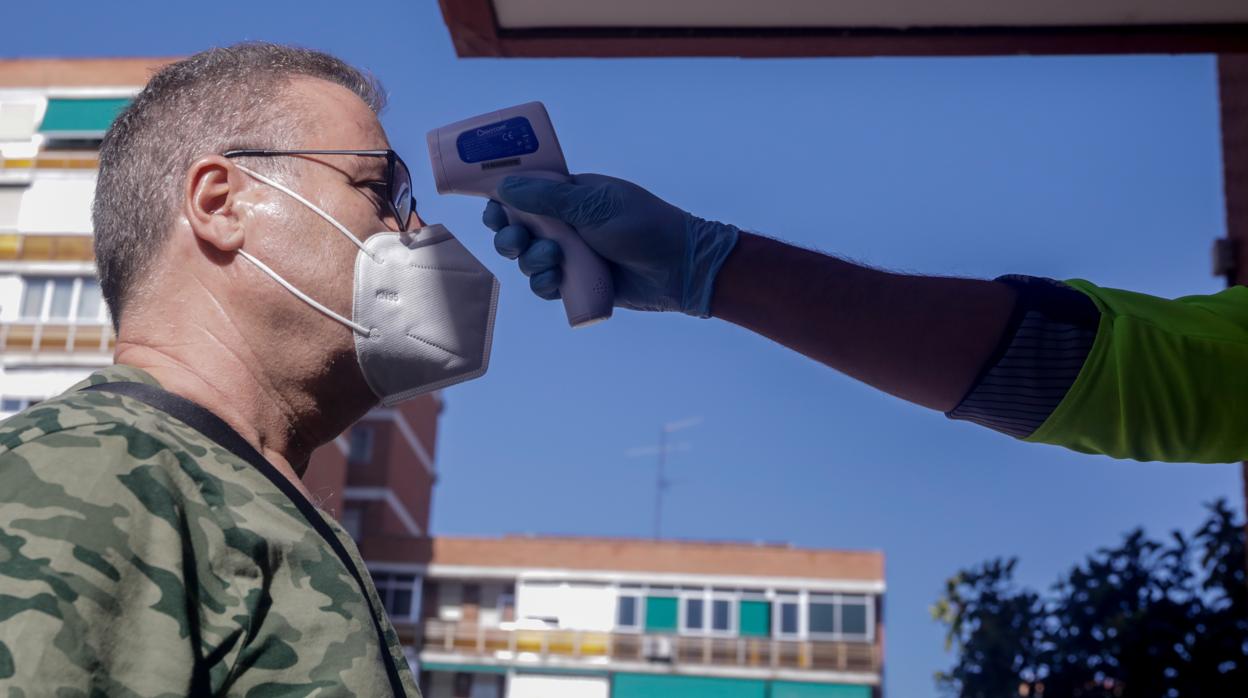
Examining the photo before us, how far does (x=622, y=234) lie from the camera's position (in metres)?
2.65

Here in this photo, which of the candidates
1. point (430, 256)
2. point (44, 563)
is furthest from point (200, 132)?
point (44, 563)

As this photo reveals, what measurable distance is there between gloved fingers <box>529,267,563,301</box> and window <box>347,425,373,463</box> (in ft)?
117

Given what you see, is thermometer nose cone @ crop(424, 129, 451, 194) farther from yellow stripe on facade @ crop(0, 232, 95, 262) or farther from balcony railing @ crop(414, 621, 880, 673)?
balcony railing @ crop(414, 621, 880, 673)

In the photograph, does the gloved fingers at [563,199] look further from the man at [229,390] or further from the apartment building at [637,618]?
the apartment building at [637,618]

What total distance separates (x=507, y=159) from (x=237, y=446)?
3.31 ft

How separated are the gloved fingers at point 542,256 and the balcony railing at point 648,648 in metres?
33.0

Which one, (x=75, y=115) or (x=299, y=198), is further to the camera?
(x=75, y=115)

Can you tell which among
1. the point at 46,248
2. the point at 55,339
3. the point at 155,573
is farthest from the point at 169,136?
the point at 46,248

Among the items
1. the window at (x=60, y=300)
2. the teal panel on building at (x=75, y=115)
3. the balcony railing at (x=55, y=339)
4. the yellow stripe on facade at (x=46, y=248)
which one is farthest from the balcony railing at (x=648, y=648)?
the teal panel on building at (x=75, y=115)

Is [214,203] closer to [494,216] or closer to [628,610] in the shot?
[494,216]

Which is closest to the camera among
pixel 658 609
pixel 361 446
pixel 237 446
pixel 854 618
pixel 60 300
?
pixel 237 446

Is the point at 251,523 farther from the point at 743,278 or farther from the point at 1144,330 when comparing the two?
the point at 1144,330

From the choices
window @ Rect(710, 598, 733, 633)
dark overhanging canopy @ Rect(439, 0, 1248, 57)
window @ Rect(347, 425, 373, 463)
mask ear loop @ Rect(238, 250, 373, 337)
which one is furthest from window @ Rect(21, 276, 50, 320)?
mask ear loop @ Rect(238, 250, 373, 337)

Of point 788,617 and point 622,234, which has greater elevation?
point 788,617
